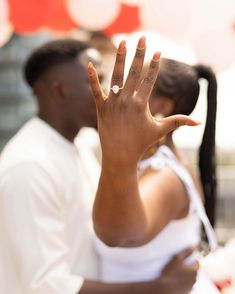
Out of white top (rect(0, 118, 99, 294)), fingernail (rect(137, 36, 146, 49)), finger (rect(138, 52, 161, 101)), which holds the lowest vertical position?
white top (rect(0, 118, 99, 294))

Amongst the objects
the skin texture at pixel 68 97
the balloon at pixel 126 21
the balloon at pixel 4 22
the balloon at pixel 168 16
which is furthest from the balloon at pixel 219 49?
the balloon at pixel 4 22

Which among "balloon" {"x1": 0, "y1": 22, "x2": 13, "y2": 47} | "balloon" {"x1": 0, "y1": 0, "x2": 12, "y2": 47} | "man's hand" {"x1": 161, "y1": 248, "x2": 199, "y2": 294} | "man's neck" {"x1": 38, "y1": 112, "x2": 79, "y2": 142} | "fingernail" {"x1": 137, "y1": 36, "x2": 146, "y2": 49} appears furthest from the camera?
"balloon" {"x1": 0, "y1": 22, "x2": 13, "y2": 47}

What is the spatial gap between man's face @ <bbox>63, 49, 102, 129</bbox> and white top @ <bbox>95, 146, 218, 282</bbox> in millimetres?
511

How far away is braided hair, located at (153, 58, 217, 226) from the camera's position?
1676 millimetres

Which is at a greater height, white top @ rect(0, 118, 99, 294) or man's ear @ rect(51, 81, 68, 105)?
man's ear @ rect(51, 81, 68, 105)

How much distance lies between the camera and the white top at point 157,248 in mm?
1600

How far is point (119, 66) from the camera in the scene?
110cm

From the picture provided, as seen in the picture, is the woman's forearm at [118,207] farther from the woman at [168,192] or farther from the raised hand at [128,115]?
the woman at [168,192]

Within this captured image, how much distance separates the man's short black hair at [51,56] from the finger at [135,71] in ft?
3.61

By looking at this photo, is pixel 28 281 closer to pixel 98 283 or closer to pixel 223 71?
pixel 98 283

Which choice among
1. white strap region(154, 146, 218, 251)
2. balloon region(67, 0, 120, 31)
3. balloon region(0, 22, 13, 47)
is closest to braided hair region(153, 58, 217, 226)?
white strap region(154, 146, 218, 251)

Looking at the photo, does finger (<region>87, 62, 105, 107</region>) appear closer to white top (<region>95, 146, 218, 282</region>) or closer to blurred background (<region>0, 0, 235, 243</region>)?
white top (<region>95, 146, 218, 282</region>)

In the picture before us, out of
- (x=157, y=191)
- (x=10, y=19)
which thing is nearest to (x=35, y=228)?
(x=157, y=191)

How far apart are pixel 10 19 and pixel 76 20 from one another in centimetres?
28
